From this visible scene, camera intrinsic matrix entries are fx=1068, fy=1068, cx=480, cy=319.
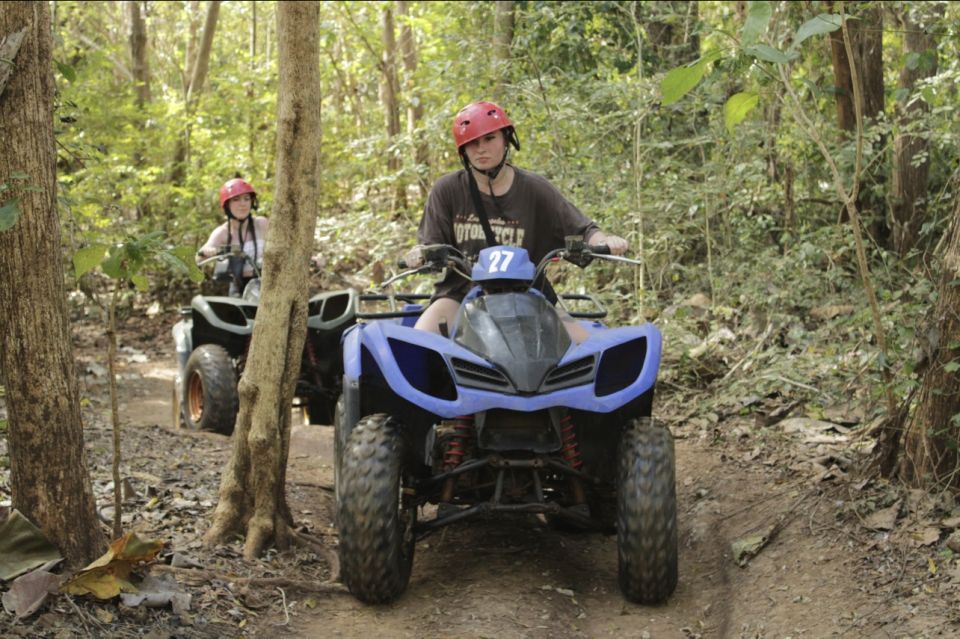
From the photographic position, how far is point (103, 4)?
26234 millimetres

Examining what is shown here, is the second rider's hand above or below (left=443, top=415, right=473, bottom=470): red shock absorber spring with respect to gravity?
above

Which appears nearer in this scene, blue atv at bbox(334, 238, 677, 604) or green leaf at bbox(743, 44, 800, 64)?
green leaf at bbox(743, 44, 800, 64)

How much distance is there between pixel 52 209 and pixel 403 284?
851 centimetres

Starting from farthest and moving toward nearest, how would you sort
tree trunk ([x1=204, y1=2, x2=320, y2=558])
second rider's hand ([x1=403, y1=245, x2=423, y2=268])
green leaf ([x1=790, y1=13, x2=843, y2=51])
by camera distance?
second rider's hand ([x1=403, y1=245, x2=423, y2=268]) → tree trunk ([x1=204, y1=2, x2=320, y2=558]) → green leaf ([x1=790, y1=13, x2=843, y2=51])

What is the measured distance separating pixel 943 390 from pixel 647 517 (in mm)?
1380

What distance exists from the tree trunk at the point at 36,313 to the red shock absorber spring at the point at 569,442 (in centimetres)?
Result: 204

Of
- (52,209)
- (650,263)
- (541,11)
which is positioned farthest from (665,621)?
(541,11)

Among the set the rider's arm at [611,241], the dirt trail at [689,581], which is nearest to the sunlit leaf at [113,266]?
the dirt trail at [689,581]

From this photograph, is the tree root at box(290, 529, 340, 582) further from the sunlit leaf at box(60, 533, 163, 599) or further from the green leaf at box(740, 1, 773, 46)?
the green leaf at box(740, 1, 773, 46)

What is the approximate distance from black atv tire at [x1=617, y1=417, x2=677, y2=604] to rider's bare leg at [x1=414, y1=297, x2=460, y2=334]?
1187mm

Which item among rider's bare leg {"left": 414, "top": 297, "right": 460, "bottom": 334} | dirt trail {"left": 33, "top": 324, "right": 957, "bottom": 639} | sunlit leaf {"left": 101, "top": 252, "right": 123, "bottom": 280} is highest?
sunlit leaf {"left": 101, "top": 252, "right": 123, "bottom": 280}

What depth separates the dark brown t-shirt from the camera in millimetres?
5695

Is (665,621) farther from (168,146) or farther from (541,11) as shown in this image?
(168,146)

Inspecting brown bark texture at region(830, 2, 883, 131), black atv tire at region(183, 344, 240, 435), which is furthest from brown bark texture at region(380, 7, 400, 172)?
black atv tire at region(183, 344, 240, 435)
